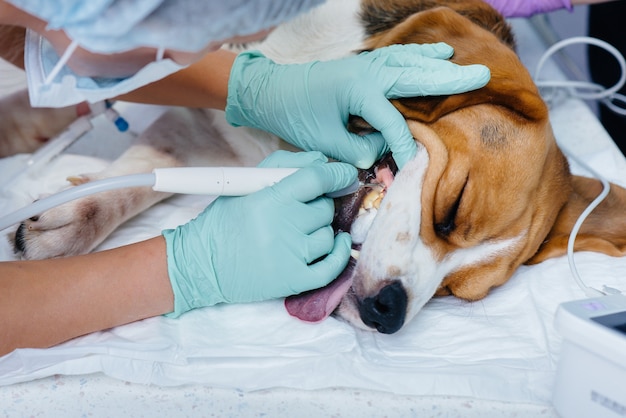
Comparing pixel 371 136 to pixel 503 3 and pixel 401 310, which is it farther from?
pixel 503 3

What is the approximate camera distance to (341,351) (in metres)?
1.34

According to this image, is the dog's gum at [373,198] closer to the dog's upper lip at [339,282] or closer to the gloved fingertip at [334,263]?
the dog's upper lip at [339,282]

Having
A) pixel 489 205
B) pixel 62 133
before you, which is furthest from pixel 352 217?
pixel 62 133

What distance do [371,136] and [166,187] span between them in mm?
510

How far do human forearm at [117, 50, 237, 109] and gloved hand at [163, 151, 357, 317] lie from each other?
1.66 ft

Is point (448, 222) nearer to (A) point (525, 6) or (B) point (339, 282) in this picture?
(B) point (339, 282)

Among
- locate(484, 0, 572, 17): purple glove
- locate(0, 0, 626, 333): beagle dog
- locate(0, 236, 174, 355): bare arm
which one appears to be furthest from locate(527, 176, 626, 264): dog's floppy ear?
locate(0, 236, 174, 355): bare arm

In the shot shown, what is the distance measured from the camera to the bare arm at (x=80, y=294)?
1245mm

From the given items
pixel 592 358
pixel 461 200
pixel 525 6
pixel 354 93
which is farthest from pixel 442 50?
pixel 525 6

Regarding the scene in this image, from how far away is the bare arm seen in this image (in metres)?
1.25

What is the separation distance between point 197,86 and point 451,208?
790mm

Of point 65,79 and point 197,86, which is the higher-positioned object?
point 65,79

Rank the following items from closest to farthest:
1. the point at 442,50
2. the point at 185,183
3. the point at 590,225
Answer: the point at 185,183 → the point at 442,50 → the point at 590,225

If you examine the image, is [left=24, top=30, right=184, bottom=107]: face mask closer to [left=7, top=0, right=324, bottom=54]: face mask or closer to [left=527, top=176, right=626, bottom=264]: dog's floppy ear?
[left=7, top=0, right=324, bottom=54]: face mask
